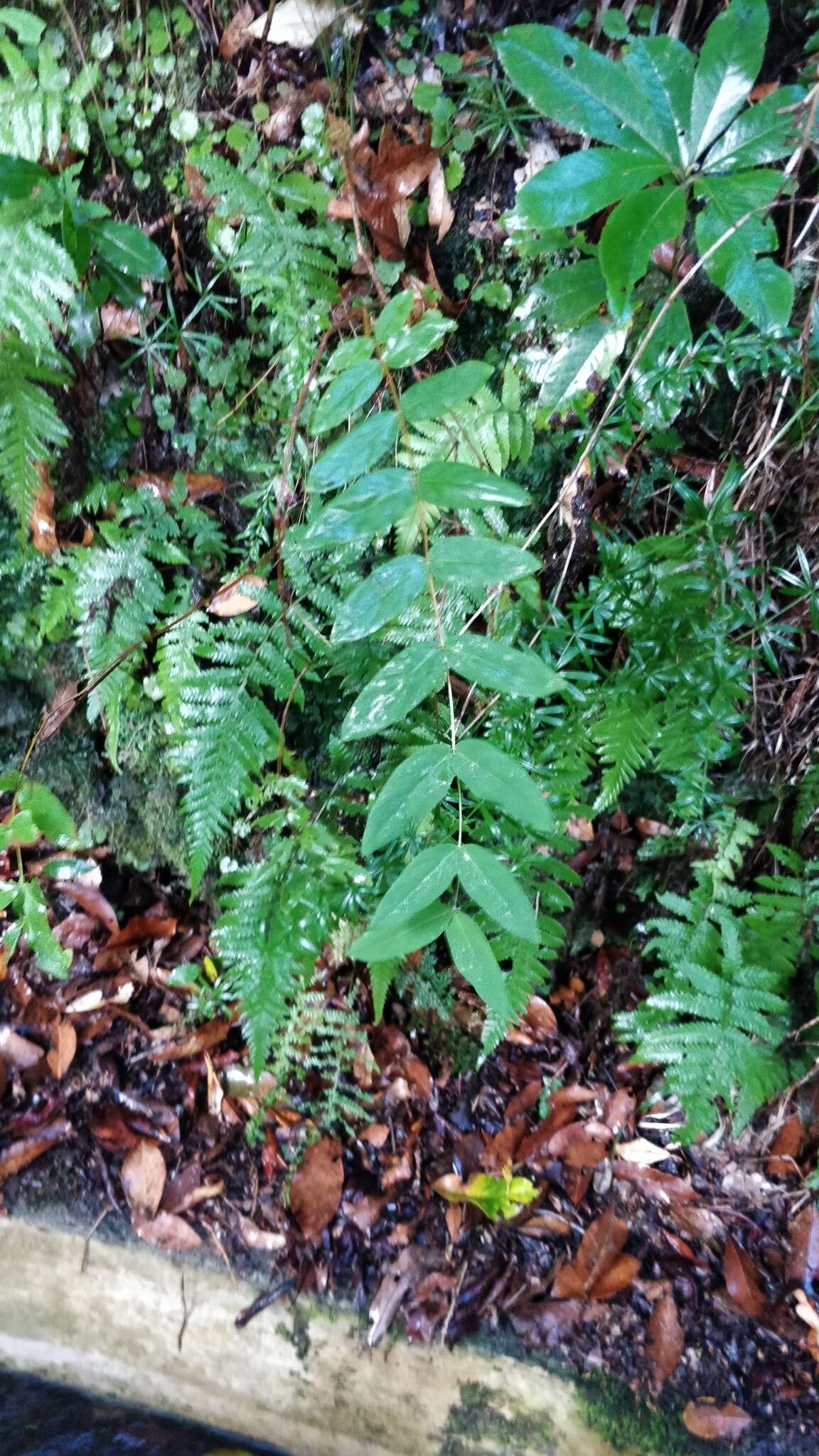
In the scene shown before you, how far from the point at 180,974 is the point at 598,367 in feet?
7.59

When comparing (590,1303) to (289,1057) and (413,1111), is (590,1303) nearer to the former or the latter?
(413,1111)

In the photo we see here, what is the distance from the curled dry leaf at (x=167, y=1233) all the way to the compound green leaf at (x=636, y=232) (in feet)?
8.88

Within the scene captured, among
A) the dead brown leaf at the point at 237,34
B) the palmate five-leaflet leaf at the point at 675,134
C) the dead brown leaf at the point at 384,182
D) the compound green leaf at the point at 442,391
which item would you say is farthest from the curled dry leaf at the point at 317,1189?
the dead brown leaf at the point at 237,34

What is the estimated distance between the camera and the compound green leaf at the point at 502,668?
1.25 meters

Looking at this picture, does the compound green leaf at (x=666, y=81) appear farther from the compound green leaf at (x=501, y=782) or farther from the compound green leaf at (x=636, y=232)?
the compound green leaf at (x=501, y=782)

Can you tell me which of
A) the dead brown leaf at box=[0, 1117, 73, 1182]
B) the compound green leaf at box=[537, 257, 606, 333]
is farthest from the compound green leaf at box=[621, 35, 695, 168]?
the dead brown leaf at box=[0, 1117, 73, 1182]

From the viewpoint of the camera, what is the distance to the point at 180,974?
2734 mm

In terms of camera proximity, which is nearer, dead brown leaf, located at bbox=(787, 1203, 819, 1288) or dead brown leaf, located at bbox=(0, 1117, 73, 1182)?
dead brown leaf, located at bbox=(787, 1203, 819, 1288)

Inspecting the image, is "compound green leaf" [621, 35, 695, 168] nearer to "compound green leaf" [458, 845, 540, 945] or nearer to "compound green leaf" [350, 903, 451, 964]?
"compound green leaf" [458, 845, 540, 945]

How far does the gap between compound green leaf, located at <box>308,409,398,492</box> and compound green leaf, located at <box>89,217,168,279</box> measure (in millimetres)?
911

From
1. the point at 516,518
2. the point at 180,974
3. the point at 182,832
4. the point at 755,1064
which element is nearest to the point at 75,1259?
the point at 180,974

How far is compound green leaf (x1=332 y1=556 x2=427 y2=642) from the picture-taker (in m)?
1.29

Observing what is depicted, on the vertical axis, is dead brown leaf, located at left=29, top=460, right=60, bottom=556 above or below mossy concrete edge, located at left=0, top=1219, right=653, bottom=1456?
above

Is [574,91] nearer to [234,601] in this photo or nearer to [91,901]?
[234,601]
